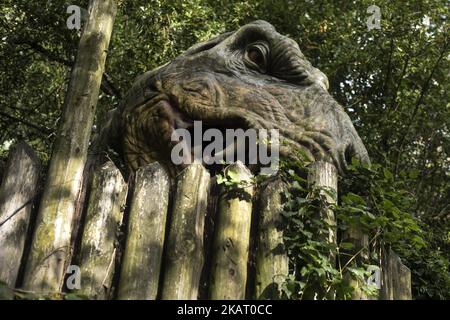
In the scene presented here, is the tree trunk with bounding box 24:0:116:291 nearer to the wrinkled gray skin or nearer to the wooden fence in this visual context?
the wooden fence

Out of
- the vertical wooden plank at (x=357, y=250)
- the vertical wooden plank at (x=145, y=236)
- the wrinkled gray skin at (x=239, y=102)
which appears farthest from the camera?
the wrinkled gray skin at (x=239, y=102)

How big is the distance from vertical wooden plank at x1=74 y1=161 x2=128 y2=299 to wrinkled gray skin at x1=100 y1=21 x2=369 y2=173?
80 cm

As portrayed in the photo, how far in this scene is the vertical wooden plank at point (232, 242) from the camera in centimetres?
322

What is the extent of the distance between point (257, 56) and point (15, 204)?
217 cm

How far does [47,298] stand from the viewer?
9.70ft

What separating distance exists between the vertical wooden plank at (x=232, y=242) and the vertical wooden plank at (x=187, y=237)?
0.09 meters

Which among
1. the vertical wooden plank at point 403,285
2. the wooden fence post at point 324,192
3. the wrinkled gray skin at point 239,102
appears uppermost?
the wrinkled gray skin at point 239,102

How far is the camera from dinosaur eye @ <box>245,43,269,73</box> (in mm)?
4734

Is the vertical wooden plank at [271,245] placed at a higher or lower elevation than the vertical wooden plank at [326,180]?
lower

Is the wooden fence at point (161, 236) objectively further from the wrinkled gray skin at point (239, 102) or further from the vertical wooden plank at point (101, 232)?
the wrinkled gray skin at point (239, 102)

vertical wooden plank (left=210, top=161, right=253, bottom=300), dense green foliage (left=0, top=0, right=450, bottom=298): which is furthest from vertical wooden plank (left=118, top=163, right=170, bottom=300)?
dense green foliage (left=0, top=0, right=450, bottom=298)

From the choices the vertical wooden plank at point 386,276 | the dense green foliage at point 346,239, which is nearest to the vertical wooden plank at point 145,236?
the dense green foliage at point 346,239
